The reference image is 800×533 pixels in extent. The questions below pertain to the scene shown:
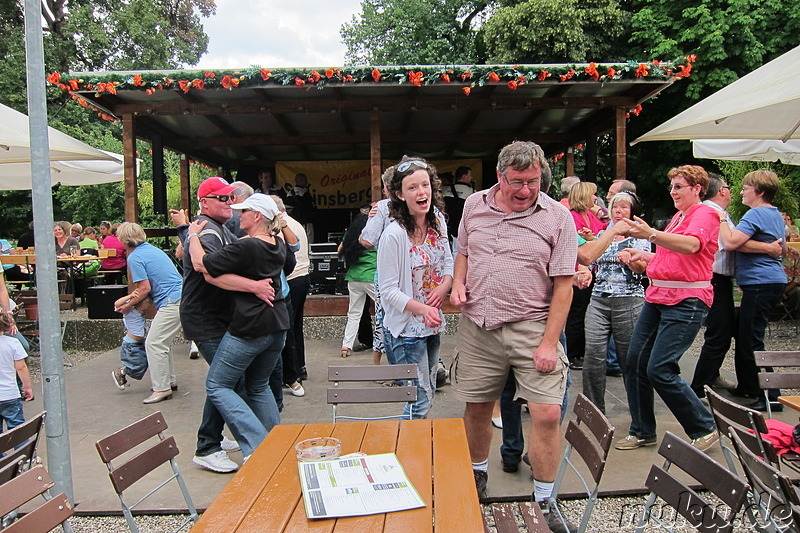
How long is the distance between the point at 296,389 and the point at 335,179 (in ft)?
25.7

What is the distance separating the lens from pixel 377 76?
22.1 ft

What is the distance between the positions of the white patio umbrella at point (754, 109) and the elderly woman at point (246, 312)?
2.73m

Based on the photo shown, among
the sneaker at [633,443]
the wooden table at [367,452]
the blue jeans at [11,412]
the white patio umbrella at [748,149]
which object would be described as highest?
the white patio umbrella at [748,149]

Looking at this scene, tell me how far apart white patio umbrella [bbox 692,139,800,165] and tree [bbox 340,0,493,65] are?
15264mm

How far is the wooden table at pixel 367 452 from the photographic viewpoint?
170 centimetres

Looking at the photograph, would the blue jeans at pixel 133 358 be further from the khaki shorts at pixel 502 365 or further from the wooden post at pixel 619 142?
the wooden post at pixel 619 142

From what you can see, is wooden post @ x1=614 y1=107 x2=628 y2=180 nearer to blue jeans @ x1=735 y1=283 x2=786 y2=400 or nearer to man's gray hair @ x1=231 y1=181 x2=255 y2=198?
blue jeans @ x1=735 y1=283 x2=786 y2=400

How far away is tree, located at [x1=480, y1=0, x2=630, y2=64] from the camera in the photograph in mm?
16250

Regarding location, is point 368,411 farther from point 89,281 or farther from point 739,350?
point 89,281

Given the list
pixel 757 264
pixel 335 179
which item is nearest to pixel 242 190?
pixel 757 264

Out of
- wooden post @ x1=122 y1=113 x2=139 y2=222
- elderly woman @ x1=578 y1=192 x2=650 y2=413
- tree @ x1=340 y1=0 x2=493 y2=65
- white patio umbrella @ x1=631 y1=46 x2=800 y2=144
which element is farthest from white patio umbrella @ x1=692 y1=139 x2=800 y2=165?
tree @ x1=340 y1=0 x2=493 y2=65

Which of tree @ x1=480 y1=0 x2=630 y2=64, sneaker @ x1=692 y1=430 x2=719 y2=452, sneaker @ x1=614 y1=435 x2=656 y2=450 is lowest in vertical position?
sneaker @ x1=614 y1=435 x2=656 y2=450

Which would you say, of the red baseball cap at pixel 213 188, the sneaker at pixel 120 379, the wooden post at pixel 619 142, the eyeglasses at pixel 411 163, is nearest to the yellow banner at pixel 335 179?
the wooden post at pixel 619 142

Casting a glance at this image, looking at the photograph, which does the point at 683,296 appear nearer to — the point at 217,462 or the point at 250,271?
the point at 250,271
